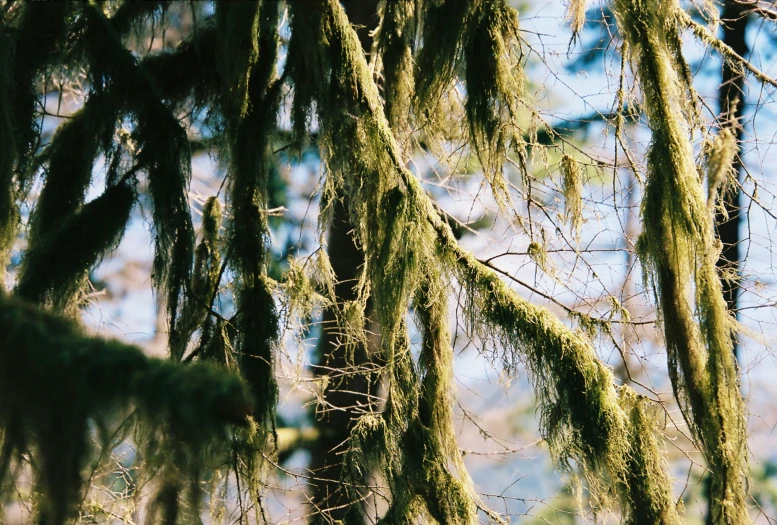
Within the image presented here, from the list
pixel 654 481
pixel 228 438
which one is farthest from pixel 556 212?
pixel 228 438

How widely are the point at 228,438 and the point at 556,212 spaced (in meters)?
1.73

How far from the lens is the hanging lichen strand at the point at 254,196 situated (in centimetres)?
199

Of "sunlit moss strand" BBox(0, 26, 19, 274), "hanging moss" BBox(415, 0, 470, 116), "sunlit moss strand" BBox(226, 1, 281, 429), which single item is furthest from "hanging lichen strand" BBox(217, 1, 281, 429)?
"sunlit moss strand" BBox(0, 26, 19, 274)

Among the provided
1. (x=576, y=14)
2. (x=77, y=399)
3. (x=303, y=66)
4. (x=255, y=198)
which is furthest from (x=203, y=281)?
(x=576, y=14)

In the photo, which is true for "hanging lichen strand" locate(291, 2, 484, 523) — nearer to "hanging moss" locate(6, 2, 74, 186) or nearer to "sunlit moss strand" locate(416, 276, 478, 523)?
"sunlit moss strand" locate(416, 276, 478, 523)

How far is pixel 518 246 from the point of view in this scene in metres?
2.84

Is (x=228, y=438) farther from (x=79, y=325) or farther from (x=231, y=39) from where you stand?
(x=231, y=39)

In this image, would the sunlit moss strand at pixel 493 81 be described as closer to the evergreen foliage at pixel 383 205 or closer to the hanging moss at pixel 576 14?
the evergreen foliage at pixel 383 205

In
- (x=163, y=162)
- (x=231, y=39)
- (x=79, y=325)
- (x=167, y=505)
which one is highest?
(x=231, y=39)

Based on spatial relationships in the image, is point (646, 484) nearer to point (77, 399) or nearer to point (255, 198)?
point (255, 198)

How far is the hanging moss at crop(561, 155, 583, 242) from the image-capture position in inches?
90.2

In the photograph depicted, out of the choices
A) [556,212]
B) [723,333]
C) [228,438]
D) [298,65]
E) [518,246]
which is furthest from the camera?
[518,246]

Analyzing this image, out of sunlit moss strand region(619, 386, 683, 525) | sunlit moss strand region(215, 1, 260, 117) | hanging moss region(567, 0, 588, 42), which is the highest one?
hanging moss region(567, 0, 588, 42)

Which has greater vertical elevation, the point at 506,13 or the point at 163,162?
the point at 506,13
